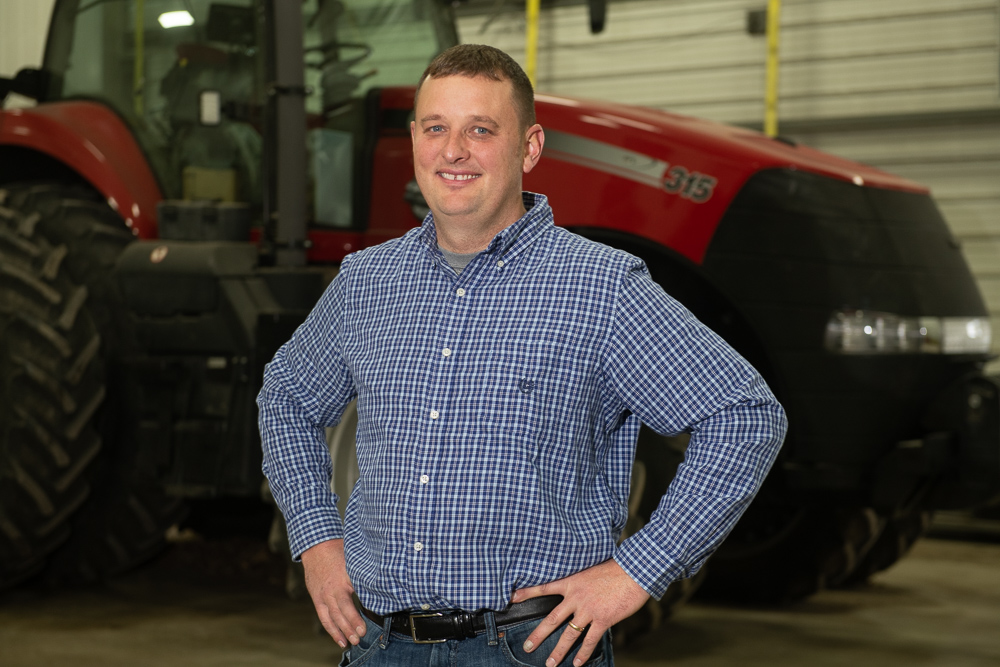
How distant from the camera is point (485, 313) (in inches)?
69.7

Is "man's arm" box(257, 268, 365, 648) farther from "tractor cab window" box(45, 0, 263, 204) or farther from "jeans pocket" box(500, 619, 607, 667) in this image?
"tractor cab window" box(45, 0, 263, 204)

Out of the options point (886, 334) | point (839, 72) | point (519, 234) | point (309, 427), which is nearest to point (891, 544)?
point (886, 334)

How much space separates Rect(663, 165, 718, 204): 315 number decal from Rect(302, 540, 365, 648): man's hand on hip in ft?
7.78

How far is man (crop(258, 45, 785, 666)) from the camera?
1708mm

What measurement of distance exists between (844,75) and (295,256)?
4.15 metres

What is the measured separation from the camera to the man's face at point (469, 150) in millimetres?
1768

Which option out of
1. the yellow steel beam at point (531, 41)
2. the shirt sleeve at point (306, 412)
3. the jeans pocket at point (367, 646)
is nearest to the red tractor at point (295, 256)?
the shirt sleeve at point (306, 412)

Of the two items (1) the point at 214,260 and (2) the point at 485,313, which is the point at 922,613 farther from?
(2) the point at 485,313

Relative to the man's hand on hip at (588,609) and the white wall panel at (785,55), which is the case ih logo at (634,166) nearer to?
the man's hand on hip at (588,609)

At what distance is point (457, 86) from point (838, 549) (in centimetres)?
365

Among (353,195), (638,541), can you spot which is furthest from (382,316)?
(353,195)

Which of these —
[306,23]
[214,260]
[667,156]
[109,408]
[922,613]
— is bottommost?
[922,613]

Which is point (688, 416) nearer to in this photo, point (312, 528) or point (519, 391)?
point (519, 391)

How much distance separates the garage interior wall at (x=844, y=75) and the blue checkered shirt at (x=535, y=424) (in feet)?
16.6
